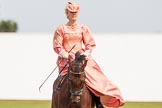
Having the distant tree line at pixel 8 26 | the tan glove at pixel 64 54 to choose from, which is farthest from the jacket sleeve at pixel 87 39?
the distant tree line at pixel 8 26

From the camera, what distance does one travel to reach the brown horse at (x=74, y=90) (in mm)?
11094

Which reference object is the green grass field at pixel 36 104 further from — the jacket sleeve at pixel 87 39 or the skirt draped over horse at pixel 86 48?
the jacket sleeve at pixel 87 39

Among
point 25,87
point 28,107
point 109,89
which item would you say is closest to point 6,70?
point 25,87

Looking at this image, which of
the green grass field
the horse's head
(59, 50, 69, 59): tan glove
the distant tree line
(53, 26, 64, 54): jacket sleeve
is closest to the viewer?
the horse's head

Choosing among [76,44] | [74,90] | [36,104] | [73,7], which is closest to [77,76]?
[74,90]

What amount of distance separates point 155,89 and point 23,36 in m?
3.99

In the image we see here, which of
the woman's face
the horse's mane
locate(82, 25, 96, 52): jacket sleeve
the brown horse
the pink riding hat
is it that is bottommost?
the brown horse

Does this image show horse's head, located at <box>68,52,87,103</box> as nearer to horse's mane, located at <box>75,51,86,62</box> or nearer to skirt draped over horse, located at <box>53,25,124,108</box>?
horse's mane, located at <box>75,51,86,62</box>

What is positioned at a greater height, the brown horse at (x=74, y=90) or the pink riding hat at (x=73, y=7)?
the pink riding hat at (x=73, y=7)

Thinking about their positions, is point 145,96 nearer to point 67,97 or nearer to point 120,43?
point 120,43

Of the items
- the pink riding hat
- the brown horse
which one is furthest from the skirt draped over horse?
the pink riding hat

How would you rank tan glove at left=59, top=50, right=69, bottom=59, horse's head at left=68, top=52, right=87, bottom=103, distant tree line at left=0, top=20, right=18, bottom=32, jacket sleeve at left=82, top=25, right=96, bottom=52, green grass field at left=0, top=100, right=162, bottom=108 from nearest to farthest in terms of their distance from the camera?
horse's head at left=68, top=52, right=87, bottom=103 < tan glove at left=59, top=50, right=69, bottom=59 < jacket sleeve at left=82, top=25, right=96, bottom=52 < green grass field at left=0, top=100, right=162, bottom=108 < distant tree line at left=0, top=20, right=18, bottom=32

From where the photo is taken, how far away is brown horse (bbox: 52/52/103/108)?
11094mm

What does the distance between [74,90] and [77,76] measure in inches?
8.3
